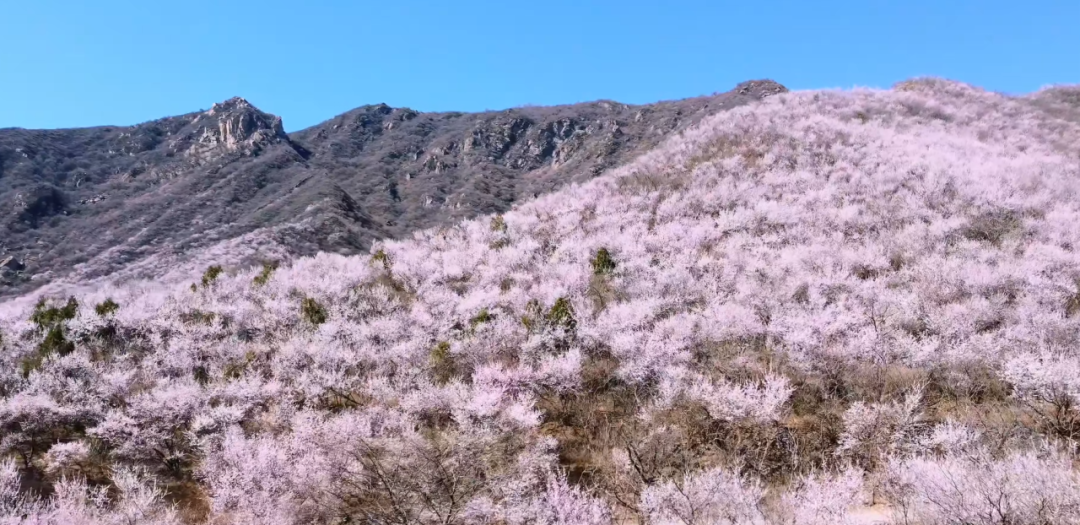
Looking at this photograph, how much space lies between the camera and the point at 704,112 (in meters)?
68.3

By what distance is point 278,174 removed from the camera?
257 ft

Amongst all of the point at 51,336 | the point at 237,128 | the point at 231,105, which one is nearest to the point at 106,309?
the point at 51,336

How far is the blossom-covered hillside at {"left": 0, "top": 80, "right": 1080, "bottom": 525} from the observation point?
885 centimetres

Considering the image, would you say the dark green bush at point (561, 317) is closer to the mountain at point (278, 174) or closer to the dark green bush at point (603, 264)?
the dark green bush at point (603, 264)

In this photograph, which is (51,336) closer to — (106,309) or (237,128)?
(106,309)

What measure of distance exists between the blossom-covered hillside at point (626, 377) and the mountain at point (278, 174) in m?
31.0

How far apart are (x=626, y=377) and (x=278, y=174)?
78.1 meters

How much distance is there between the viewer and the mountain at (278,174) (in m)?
55.6

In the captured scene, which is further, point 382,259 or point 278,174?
point 278,174

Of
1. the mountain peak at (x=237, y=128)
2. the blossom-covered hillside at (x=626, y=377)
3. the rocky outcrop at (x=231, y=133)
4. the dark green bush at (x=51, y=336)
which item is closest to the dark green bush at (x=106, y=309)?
the blossom-covered hillside at (x=626, y=377)

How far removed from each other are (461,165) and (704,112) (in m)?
38.9

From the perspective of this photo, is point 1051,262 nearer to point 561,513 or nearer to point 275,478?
point 561,513

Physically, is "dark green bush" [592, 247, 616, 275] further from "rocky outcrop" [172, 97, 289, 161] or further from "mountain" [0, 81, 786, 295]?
"rocky outcrop" [172, 97, 289, 161]

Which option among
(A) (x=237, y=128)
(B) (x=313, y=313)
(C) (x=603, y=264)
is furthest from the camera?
(A) (x=237, y=128)
